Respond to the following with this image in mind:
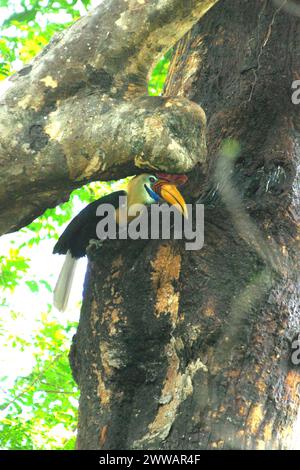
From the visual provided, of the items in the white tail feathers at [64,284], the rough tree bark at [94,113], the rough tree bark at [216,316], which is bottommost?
the rough tree bark at [216,316]

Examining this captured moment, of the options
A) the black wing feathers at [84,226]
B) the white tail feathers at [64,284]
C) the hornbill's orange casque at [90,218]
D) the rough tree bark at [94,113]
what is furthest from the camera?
the white tail feathers at [64,284]

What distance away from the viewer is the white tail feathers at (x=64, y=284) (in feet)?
14.4

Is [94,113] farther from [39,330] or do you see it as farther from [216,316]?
[39,330]

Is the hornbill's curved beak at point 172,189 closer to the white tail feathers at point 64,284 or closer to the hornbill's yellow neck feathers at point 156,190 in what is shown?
the hornbill's yellow neck feathers at point 156,190

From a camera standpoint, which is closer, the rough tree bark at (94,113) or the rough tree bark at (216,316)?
the rough tree bark at (216,316)

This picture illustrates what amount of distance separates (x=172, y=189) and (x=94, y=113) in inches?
22.5

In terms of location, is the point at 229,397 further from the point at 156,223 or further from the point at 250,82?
the point at 250,82

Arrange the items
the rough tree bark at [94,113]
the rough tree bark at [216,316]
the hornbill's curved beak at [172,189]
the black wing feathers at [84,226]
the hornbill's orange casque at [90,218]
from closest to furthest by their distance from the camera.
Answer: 1. the rough tree bark at [216,316]
2. the rough tree bark at [94,113]
3. the hornbill's curved beak at [172,189]
4. the hornbill's orange casque at [90,218]
5. the black wing feathers at [84,226]

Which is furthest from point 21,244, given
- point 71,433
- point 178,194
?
point 178,194

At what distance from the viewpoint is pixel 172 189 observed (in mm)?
3037

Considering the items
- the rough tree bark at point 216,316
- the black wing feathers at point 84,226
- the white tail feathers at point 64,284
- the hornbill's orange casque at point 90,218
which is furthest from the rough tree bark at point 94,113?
the white tail feathers at point 64,284

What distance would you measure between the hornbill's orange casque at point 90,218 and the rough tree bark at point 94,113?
1.49 feet

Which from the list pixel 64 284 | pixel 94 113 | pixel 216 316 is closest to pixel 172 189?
pixel 94 113

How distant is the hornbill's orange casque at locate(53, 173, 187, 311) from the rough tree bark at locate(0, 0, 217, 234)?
0.45 meters
